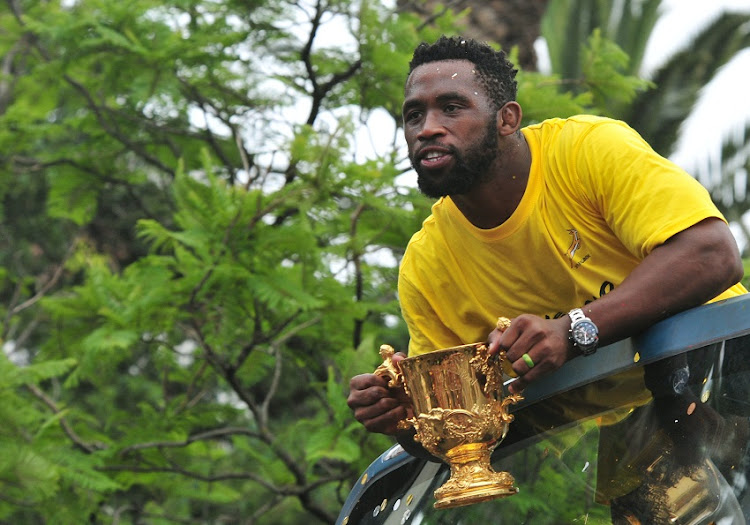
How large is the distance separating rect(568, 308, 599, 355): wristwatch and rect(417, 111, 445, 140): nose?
0.64 meters

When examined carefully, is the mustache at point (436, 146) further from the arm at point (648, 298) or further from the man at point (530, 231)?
the arm at point (648, 298)

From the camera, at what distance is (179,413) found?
21.0 ft

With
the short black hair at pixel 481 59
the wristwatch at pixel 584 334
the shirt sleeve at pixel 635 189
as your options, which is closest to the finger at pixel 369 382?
the wristwatch at pixel 584 334

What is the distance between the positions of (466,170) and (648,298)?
65 centimetres

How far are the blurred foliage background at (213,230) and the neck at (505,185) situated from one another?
7.98 feet

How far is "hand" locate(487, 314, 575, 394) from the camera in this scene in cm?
225

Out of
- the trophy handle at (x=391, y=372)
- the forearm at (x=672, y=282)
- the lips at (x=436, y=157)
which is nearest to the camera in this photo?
the forearm at (x=672, y=282)

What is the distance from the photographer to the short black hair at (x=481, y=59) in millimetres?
2832

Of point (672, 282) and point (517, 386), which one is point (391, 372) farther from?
point (672, 282)

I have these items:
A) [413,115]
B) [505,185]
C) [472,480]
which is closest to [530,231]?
[505,185]

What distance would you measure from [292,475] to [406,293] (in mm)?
3836

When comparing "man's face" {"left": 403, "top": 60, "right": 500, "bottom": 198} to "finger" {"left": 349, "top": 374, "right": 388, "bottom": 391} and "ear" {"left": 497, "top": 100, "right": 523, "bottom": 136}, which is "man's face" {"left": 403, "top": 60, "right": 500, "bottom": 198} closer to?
"ear" {"left": 497, "top": 100, "right": 523, "bottom": 136}

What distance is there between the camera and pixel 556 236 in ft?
Answer: 9.01

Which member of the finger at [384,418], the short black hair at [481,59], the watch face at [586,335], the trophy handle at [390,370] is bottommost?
the finger at [384,418]
